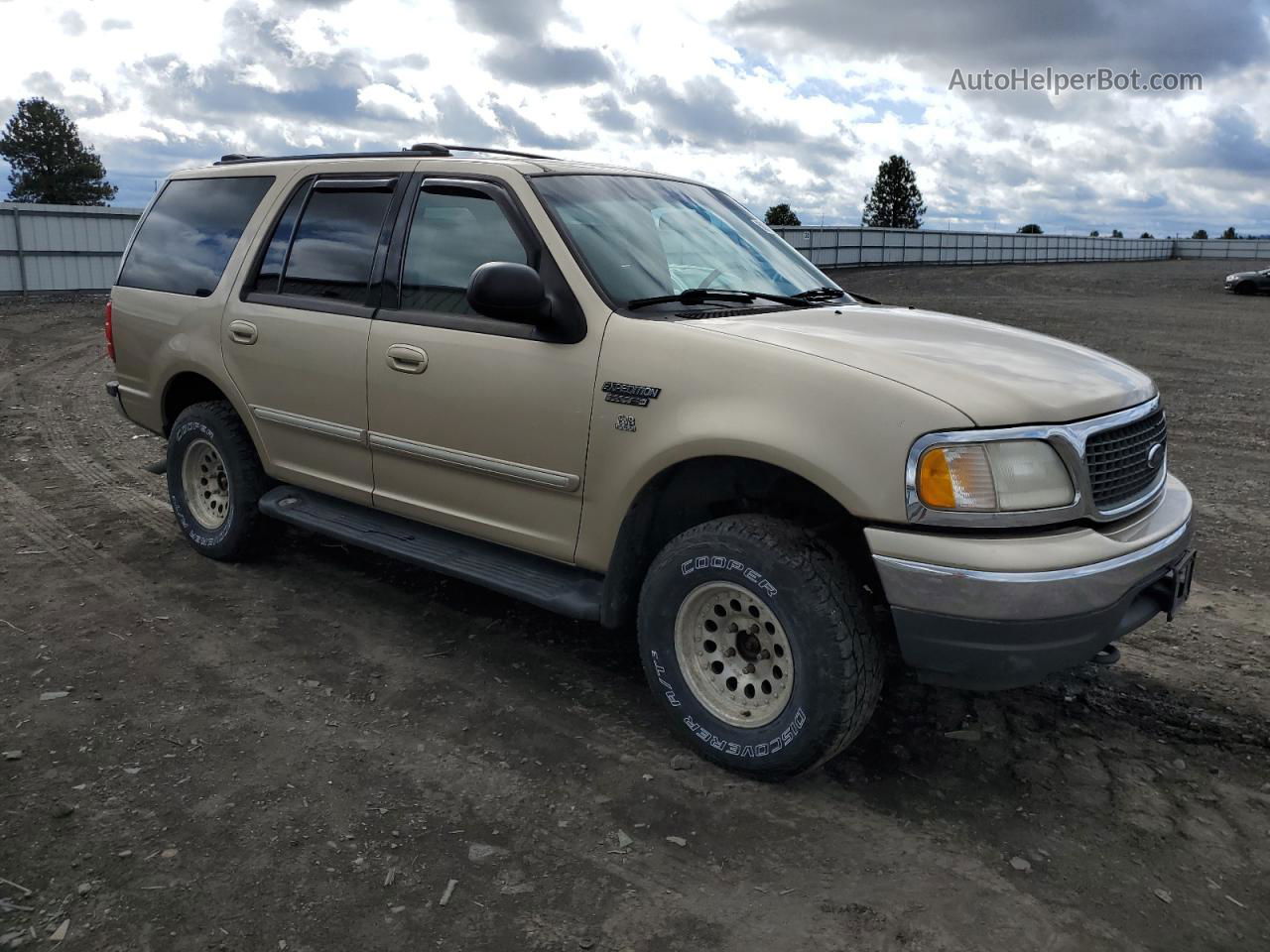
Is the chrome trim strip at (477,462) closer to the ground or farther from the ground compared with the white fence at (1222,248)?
closer to the ground

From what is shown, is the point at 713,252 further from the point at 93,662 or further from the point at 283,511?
the point at 93,662

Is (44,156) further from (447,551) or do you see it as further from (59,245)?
(447,551)

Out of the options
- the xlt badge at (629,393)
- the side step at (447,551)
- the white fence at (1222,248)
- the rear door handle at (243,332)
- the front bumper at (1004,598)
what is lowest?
the side step at (447,551)

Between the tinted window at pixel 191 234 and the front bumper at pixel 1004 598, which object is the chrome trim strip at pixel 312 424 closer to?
the tinted window at pixel 191 234

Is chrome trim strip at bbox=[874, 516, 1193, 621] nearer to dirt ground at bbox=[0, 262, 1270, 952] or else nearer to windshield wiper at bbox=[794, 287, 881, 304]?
dirt ground at bbox=[0, 262, 1270, 952]

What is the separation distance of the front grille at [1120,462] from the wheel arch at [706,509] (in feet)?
2.42

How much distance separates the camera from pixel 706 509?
12.5ft

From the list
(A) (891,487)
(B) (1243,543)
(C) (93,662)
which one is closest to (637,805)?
(A) (891,487)

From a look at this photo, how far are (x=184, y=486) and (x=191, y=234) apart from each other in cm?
137

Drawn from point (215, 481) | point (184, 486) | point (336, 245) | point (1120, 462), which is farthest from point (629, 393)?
point (184, 486)

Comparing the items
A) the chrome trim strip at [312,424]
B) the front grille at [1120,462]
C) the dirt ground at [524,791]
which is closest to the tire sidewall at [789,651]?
the dirt ground at [524,791]

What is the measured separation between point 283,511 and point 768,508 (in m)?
2.63

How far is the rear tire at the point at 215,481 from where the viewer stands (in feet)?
17.5

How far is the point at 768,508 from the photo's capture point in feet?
11.9
